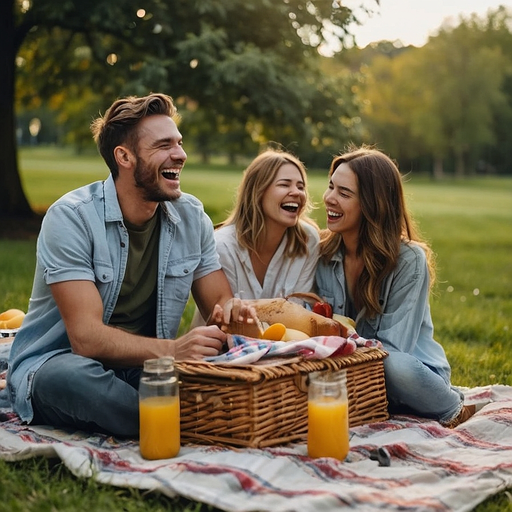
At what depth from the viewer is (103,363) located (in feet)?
11.1

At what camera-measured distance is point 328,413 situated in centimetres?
294

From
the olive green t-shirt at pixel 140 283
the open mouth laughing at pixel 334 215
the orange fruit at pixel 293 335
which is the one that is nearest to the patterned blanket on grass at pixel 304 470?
the orange fruit at pixel 293 335

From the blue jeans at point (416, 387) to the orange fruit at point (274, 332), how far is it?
1.79ft

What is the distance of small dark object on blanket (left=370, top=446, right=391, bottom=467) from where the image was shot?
9.88ft

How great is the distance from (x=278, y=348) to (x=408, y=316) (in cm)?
83

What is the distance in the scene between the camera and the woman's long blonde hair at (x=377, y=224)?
390 cm

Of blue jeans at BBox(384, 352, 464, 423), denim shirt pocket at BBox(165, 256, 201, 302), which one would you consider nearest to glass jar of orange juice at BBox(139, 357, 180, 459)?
denim shirt pocket at BBox(165, 256, 201, 302)

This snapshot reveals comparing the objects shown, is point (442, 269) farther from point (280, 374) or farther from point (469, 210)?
point (469, 210)

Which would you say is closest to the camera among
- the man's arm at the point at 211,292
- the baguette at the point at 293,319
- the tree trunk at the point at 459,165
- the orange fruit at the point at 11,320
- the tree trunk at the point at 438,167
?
the baguette at the point at 293,319

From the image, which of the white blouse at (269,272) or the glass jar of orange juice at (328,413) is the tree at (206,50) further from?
the glass jar of orange juice at (328,413)

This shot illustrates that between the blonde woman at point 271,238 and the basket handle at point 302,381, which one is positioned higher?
the blonde woman at point 271,238

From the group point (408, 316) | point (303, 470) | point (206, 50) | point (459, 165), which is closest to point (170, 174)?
point (408, 316)

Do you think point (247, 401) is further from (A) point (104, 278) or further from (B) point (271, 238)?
(B) point (271, 238)

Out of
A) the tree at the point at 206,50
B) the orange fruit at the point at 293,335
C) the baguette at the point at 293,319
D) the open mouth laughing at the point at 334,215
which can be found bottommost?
the orange fruit at the point at 293,335
